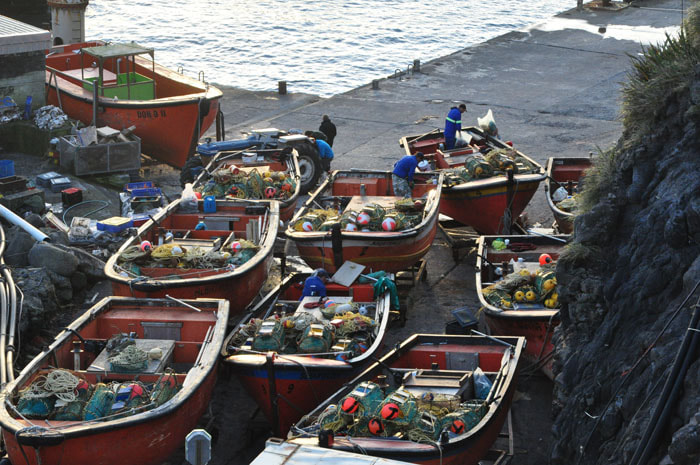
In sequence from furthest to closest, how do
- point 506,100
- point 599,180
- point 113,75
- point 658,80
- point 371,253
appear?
point 506,100, point 113,75, point 371,253, point 599,180, point 658,80

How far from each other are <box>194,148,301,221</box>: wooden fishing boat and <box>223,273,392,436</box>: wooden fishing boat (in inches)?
165

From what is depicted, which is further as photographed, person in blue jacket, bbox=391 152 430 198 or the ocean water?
the ocean water

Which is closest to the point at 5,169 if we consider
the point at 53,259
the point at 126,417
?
the point at 53,259

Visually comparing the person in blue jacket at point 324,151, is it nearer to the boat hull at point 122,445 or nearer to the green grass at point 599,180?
the green grass at point 599,180

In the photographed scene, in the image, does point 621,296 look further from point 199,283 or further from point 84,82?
point 84,82

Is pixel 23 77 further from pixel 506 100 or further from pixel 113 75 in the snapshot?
pixel 506 100

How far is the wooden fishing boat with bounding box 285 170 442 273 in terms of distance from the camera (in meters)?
15.5

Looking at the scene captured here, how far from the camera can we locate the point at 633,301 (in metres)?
10.3

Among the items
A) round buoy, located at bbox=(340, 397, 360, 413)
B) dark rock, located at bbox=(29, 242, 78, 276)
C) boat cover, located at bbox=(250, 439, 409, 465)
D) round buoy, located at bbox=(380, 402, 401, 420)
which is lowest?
dark rock, located at bbox=(29, 242, 78, 276)

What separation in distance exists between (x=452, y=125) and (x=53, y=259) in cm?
891

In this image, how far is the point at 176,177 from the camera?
75.8 feet

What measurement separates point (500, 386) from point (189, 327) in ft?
13.7

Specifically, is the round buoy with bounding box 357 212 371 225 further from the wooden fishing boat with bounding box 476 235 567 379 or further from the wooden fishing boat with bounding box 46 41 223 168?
the wooden fishing boat with bounding box 46 41 223 168

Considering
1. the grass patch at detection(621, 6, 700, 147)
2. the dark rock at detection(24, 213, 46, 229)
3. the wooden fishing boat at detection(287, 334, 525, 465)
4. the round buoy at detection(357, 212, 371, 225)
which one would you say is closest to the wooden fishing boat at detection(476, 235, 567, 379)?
the wooden fishing boat at detection(287, 334, 525, 465)
